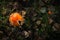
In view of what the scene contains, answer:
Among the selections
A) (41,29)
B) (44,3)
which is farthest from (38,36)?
(44,3)

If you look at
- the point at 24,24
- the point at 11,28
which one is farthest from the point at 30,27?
the point at 11,28

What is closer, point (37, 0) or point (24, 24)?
point (24, 24)

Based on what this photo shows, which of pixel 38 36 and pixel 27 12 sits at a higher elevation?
pixel 27 12

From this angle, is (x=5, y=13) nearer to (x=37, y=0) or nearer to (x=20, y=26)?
(x=20, y=26)

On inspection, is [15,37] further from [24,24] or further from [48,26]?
[48,26]

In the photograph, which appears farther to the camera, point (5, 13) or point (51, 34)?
point (5, 13)

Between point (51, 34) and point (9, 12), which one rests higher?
point (9, 12)

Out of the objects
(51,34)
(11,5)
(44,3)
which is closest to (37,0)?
(44,3)
